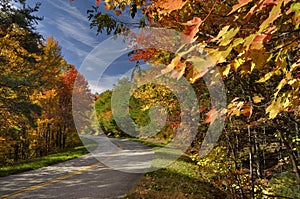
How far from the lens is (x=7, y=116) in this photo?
1212 cm

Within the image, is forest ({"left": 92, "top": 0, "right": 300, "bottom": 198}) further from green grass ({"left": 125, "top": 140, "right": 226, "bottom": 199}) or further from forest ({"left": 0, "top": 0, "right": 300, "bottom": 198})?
green grass ({"left": 125, "top": 140, "right": 226, "bottom": 199})

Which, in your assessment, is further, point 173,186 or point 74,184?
point 74,184

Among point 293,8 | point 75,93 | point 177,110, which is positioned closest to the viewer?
point 293,8

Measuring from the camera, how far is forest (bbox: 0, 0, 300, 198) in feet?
4.32

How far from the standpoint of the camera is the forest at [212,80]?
132 cm

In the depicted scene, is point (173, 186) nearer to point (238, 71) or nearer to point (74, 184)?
point (74, 184)

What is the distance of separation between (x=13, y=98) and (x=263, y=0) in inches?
546

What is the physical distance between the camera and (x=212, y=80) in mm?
2318

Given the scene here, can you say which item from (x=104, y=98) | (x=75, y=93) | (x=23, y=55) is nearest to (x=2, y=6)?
(x=23, y=55)

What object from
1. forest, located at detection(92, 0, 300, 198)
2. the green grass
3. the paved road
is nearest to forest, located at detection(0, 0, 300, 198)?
forest, located at detection(92, 0, 300, 198)

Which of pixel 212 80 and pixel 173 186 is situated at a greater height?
pixel 212 80

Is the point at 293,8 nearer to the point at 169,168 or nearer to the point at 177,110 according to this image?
the point at 177,110

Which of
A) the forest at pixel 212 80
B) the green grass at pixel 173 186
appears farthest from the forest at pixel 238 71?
the green grass at pixel 173 186

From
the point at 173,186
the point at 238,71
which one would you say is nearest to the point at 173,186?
the point at 173,186
